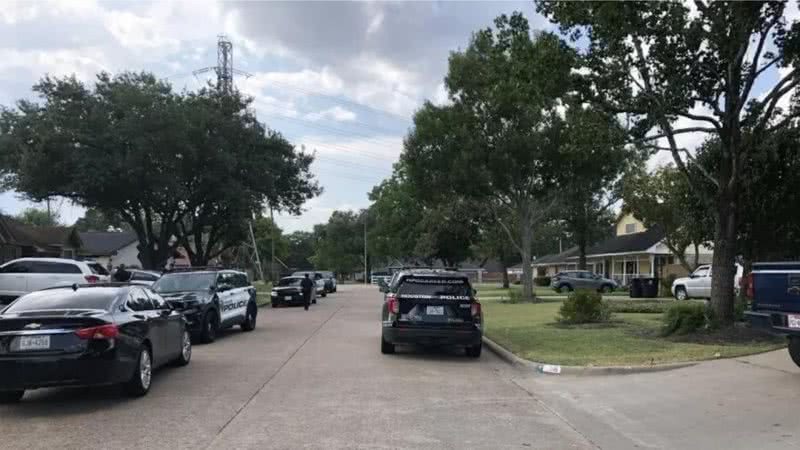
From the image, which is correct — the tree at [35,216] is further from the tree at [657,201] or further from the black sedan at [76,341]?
the black sedan at [76,341]

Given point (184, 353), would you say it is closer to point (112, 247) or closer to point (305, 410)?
point (305, 410)

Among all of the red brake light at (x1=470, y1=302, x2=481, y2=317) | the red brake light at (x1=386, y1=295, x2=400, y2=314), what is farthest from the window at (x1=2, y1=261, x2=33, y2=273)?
the red brake light at (x1=470, y1=302, x2=481, y2=317)

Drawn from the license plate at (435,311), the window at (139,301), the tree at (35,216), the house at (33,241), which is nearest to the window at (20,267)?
the window at (139,301)

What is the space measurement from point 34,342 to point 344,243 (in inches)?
4415

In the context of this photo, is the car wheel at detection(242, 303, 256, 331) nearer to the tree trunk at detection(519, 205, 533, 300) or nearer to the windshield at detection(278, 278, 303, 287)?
the windshield at detection(278, 278, 303, 287)

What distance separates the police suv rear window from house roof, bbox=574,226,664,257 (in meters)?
38.1

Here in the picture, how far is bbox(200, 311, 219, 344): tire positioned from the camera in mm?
16156

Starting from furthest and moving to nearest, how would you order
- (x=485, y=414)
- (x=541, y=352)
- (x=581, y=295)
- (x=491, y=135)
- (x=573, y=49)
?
(x=491, y=135), (x=581, y=295), (x=573, y=49), (x=541, y=352), (x=485, y=414)

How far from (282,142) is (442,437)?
105 ft

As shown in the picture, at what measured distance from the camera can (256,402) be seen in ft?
30.1

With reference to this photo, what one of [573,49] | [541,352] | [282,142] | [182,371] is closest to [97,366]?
[182,371]

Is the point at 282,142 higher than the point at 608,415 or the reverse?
higher

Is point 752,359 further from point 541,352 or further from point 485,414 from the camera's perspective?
point 485,414

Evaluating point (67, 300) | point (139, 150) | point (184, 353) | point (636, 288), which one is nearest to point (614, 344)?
point (184, 353)
